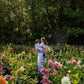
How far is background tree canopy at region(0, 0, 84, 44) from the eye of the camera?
14344mm

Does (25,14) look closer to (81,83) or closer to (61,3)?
(61,3)

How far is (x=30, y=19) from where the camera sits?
14398 mm

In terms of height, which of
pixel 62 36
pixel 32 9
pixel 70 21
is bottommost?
pixel 62 36

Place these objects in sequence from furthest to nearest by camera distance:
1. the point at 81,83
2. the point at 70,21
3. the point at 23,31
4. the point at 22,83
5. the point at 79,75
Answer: the point at 70,21, the point at 23,31, the point at 22,83, the point at 79,75, the point at 81,83

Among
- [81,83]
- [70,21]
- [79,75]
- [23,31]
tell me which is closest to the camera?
[81,83]

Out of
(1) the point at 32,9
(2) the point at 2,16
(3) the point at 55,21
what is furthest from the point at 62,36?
(2) the point at 2,16

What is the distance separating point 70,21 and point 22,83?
46.0 feet

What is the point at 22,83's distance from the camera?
10.3 feet

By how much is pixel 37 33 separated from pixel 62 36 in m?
3.19

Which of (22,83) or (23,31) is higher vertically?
(22,83)

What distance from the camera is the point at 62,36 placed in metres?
16.8

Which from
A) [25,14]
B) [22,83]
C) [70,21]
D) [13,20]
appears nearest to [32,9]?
[25,14]

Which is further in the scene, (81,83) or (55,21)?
(55,21)

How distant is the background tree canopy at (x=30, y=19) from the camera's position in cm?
1434
